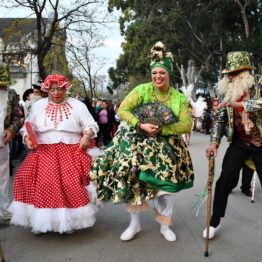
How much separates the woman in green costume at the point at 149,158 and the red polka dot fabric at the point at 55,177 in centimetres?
19

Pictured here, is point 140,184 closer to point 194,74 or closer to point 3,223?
point 3,223

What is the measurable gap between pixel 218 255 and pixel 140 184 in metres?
1.02

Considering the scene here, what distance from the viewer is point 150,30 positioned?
88.7ft

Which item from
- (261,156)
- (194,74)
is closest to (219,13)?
(194,74)

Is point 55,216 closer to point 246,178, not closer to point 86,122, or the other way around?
point 86,122

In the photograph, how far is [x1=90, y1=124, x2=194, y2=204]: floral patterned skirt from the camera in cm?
396

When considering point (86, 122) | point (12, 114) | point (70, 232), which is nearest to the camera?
point (70, 232)

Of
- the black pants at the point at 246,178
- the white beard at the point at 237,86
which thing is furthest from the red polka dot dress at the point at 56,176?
the black pants at the point at 246,178

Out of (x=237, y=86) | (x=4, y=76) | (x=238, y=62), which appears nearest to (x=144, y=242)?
(x=237, y=86)

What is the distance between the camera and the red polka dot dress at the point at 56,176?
13.3ft

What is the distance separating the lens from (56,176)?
417cm

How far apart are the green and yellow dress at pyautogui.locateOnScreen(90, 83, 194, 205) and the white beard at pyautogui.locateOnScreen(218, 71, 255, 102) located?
0.45 m

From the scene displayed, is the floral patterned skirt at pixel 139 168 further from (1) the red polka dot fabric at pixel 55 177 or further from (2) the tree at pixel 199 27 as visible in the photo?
(2) the tree at pixel 199 27

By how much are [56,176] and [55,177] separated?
2 cm
